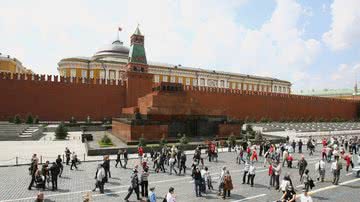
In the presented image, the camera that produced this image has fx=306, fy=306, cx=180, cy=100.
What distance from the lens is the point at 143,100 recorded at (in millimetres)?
26297

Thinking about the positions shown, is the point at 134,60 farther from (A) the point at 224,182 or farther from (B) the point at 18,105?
(A) the point at 224,182

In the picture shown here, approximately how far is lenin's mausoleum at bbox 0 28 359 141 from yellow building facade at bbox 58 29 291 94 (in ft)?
0.52

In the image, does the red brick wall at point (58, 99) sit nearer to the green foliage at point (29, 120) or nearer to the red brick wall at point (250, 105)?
the green foliage at point (29, 120)

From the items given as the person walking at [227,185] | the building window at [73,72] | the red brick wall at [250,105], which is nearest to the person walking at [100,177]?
the person walking at [227,185]

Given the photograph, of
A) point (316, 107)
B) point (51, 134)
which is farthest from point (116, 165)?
point (316, 107)

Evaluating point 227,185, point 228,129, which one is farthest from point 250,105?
point 227,185

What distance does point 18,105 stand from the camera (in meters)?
29.0

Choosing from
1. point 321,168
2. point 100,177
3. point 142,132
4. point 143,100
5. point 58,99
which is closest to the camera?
point 100,177

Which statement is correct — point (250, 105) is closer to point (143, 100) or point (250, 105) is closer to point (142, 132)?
point (143, 100)

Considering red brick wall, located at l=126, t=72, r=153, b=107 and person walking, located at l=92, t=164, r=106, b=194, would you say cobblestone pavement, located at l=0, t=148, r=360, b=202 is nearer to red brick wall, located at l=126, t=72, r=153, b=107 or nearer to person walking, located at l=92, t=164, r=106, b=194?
person walking, located at l=92, t=164, r=106, b=194

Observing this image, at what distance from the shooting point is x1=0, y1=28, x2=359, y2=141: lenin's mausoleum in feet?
77.4

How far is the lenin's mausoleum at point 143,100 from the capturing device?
77.4 feet

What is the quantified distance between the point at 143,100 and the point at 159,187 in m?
16.6

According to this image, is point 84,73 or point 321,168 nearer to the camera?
point 321,168
